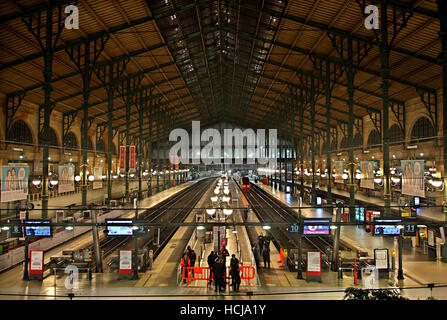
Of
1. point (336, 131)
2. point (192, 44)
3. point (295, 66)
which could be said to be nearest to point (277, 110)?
point (336, 131)

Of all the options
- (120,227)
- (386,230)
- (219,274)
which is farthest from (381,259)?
(120,227)

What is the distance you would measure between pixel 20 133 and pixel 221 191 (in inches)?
621

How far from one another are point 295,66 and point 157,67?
12046mm

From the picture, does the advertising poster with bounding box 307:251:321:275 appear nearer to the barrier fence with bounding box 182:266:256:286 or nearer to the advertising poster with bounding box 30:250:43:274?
the barrier fence with bounding box 182:266:256:286

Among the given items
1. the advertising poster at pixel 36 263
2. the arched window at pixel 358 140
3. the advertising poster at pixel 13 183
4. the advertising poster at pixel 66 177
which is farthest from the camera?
the arched window at pixel 358 140

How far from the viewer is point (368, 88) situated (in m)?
23.4

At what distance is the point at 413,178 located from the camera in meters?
10.9

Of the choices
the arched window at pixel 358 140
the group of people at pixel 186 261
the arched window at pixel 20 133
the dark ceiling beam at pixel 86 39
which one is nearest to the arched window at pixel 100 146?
the arched window at pixel 20 133

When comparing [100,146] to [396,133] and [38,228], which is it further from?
[396,133]

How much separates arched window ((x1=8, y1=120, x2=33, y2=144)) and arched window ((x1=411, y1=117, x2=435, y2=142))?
96.0 ft

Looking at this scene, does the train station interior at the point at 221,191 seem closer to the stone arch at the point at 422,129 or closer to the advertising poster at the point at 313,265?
the advertising poster at the point at 313,265

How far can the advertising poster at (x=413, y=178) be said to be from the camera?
10399mm

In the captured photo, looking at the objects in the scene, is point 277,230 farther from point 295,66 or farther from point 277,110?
point 277,110

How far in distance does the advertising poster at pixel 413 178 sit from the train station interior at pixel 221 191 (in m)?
0.06
